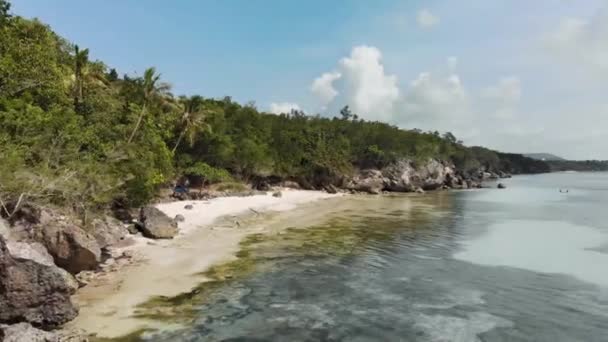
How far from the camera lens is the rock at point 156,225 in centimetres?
2223

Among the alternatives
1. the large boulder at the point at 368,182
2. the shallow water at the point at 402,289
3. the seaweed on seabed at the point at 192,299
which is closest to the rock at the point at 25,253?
the seaweed on seabed at the point at 192,299

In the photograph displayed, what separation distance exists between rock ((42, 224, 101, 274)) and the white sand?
0.88 metres

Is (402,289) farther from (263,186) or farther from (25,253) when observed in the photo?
(263,186)

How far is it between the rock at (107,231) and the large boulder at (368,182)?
46436 mm

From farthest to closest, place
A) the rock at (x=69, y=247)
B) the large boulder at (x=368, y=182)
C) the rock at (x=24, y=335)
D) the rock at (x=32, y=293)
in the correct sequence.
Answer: the large boulder at (x=368, y=182), the rock at (x=69, y=247), the rock at (x=32, y=293), the rock at (x=24, y=335)

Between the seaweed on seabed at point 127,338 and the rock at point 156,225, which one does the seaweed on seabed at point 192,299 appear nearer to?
the seaweed on seabed at point 127,338

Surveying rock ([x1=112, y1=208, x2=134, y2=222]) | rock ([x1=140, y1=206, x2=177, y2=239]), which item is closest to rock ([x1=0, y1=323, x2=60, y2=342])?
rock ([x1=140, y1=206, x2=177, y2=239])

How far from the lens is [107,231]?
65.1 ft

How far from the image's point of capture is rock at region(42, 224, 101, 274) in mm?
14438

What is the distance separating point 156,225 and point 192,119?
23073mm

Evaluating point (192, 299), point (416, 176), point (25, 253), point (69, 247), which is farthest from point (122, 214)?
point (416, 176)

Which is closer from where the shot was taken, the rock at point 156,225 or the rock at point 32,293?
the rock at point 32,293

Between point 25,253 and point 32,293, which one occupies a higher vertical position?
point 25,253

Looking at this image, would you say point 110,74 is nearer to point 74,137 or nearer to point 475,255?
point 74,137
